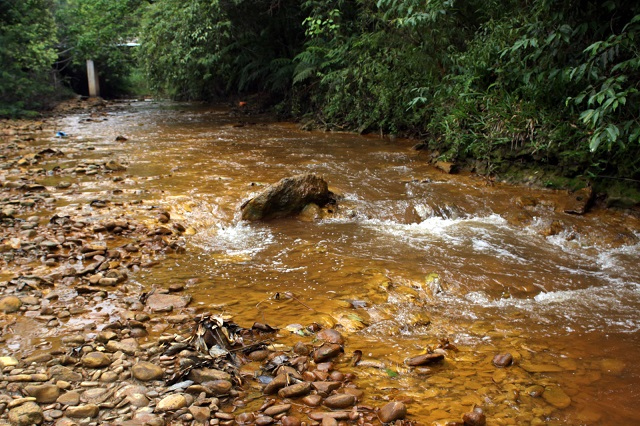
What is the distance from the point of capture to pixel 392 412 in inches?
96.4

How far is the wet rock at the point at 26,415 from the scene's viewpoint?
2.23 metres

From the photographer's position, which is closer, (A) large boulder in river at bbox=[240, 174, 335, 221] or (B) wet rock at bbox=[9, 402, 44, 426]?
(B) wet rock at bbox=[9, 402, 44, 426]

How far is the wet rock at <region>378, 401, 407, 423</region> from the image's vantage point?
8.00 feet

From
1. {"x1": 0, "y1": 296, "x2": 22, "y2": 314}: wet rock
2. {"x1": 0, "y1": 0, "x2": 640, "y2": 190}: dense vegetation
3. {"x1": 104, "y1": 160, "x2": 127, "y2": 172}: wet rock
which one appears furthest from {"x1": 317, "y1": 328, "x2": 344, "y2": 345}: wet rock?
{"x1": 104, "y1": 160, "x2": 127, "y2": 172}: wet rock

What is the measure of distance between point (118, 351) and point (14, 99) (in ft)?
58.1

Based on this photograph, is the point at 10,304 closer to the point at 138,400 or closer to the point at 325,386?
Result: the point at 138,400

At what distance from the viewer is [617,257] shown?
16.3ft

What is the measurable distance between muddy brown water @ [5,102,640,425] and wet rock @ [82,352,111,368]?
705mm

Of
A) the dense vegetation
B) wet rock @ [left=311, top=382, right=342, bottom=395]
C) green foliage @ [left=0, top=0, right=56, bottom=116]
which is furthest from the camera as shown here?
green foliage @ [left=0, top=0, right=56, bottom=116]

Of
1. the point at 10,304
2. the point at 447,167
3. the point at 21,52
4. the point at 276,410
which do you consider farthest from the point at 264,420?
the point at 21,52

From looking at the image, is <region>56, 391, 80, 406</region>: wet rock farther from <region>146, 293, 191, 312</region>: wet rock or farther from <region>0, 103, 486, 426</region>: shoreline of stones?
<region>146, 293, 191, 312</region>: wet rock

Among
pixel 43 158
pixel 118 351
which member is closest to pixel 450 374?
pixel 118 351

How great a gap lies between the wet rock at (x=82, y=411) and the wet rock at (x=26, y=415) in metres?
0.12

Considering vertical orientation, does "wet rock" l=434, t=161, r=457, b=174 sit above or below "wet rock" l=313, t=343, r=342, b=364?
above
